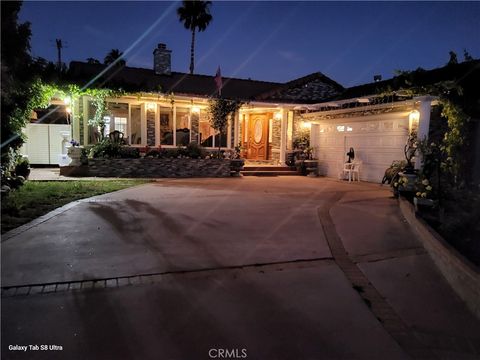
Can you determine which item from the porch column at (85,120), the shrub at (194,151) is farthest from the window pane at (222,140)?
the porch column at (85,120)

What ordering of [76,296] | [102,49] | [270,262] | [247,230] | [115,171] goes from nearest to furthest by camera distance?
[76,296]
[270,262]
[247,230]
[115,171]
[102,49]

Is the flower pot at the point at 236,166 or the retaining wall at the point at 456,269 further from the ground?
the flower pot at the point at 236,166

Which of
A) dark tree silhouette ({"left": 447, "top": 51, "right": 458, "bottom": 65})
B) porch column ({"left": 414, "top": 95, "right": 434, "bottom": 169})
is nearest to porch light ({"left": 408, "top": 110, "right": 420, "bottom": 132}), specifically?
porch column ({"left": 414, "top": 95, "right": 434, "bottom": 169})

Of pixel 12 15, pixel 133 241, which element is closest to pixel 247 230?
pixel 133 241

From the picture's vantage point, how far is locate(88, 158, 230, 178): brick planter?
519 inches

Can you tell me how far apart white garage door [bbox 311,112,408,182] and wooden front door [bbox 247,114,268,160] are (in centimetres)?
293

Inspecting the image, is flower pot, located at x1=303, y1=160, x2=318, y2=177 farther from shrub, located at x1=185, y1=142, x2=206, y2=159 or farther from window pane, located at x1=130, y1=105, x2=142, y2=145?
window pane, located at x1=130, y1=105, x2=142, y2=145

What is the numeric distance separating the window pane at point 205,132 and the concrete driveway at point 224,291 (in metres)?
10.6

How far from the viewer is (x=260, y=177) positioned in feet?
48.1

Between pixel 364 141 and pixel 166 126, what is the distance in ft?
27.5

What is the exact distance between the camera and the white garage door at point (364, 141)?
1243 cm

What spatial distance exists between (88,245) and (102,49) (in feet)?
412

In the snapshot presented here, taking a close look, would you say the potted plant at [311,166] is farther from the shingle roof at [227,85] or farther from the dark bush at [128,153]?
the dark bush at [128,153]

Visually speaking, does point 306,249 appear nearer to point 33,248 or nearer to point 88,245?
point 88,245
